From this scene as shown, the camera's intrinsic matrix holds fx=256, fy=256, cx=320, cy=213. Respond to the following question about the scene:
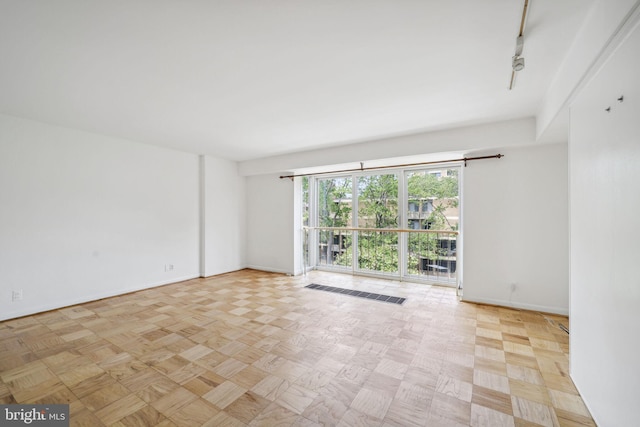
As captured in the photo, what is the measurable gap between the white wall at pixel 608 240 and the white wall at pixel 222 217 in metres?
5.27

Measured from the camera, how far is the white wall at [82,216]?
3.08m

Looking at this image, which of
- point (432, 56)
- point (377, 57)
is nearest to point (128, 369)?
point (377, 57)

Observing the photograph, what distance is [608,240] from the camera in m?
1.38

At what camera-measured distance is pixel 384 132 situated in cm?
369

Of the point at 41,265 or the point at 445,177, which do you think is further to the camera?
the point at 445,177

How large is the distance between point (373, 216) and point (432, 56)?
3.35 m

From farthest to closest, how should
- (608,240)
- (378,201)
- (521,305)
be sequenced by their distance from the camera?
(378,201) → (521,305) → (608,240)

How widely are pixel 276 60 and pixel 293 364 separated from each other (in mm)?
2443

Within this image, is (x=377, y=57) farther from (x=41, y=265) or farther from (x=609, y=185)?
(x=41, y=265)

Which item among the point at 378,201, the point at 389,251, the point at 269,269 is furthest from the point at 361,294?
the point at 269,269

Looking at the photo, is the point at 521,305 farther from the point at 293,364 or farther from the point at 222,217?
the point at 222,217

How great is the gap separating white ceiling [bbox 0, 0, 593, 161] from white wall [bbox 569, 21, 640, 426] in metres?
0.57

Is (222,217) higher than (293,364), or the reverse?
(222,217)

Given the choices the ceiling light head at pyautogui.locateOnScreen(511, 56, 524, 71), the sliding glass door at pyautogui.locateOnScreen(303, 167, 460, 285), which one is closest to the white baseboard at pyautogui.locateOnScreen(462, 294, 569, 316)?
the sliding glass door at pyautogui.locateOnScreen(303, 167, 460, 285)
